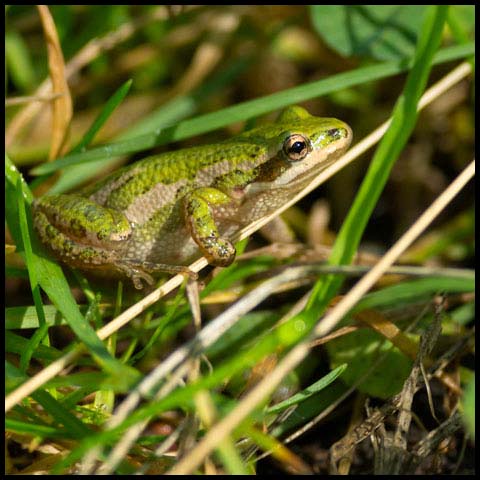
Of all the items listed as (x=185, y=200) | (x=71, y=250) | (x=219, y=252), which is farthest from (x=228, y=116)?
(x=71, y=250)

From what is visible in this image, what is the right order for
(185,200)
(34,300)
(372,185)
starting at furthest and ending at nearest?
(185,200) → (34,300) → (372,185)

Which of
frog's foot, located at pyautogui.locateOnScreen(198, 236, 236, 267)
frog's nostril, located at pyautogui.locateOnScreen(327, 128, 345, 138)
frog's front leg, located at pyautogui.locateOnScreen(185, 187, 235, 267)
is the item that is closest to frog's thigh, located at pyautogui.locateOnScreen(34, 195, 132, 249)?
frog's front leg, located at pyautogui.locateOnScreen(185, 187, 235, 267)

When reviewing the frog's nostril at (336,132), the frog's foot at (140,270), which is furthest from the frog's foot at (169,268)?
the frog's nostril at (336,132)

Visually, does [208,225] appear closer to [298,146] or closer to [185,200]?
[185,200]

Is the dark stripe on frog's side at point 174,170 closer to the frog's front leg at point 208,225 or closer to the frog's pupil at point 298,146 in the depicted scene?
the frog's front leg at point 208,225

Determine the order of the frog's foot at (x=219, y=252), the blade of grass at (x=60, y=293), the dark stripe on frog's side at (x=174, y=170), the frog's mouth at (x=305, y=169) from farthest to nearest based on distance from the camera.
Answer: the dark stripe on frog's side at (x=174, y=170), the frog's mouth at (x=305, y=169), the frog's foot at (x=219, y=252), the blade of grass at (x=60, y=293)

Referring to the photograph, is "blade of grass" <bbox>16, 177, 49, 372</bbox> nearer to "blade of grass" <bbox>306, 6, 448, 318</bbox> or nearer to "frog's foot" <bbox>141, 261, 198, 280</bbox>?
"frog's foot" <bbox>141, 261, 198, 280</bbox>

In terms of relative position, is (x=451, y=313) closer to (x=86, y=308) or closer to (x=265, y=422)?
(x=265, y=422)

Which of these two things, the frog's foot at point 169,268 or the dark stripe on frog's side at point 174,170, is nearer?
the frog's foot at point 169,268
